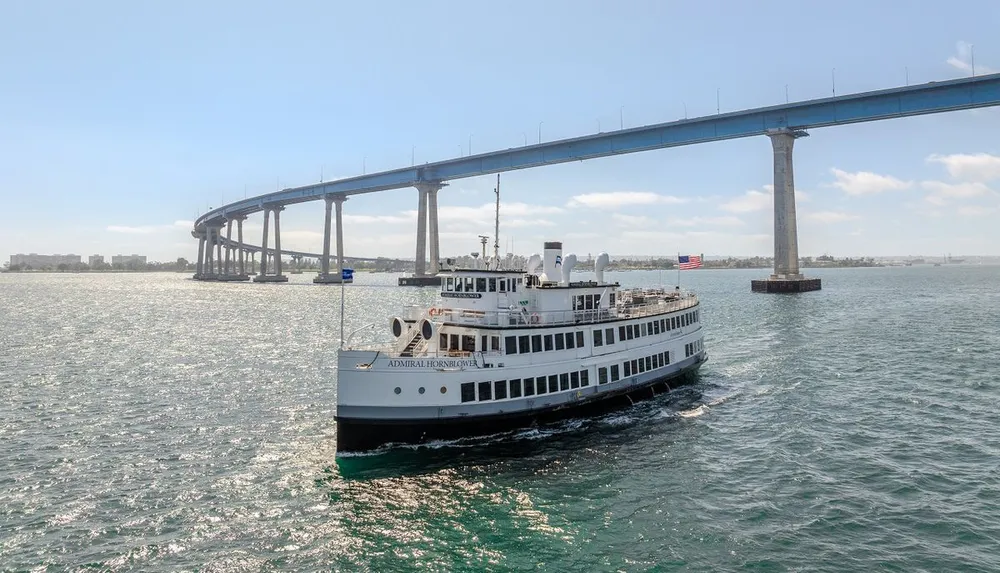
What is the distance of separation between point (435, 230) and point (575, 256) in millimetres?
131927

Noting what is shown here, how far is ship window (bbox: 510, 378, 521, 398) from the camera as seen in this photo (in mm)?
25562

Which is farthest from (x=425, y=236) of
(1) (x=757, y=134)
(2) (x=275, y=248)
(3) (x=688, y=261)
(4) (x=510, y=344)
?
(4) (x=510, y=344)

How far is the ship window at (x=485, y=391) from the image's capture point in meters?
24.7

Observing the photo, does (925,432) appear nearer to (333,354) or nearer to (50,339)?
(333,354)

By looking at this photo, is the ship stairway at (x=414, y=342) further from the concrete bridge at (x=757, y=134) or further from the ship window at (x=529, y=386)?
the concrete bridge at (x=757, y=134)

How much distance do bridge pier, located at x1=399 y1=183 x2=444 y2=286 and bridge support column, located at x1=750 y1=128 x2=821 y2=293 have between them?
83006mm

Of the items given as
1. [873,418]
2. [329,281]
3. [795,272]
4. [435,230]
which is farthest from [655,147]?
[329,281]

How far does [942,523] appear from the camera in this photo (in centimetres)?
1753

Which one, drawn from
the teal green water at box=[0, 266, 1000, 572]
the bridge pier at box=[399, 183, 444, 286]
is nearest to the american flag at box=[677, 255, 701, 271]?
the teal green water at box=[0, 266, 1000, 572]

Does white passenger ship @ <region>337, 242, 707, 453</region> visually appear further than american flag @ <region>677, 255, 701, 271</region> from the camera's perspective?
No

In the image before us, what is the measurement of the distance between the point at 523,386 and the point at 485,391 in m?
2.04

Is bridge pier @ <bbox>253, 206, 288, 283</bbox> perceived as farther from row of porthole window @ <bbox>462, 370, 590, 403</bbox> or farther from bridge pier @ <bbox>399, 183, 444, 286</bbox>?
row of porthole window @ <bbox>462, 370, 590, 403</bbox>

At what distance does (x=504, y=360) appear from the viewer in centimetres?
2555

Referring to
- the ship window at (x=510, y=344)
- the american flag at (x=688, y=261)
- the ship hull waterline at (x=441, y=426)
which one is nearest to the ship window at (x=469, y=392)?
the ship hull waterline at (x=441, y=426)
